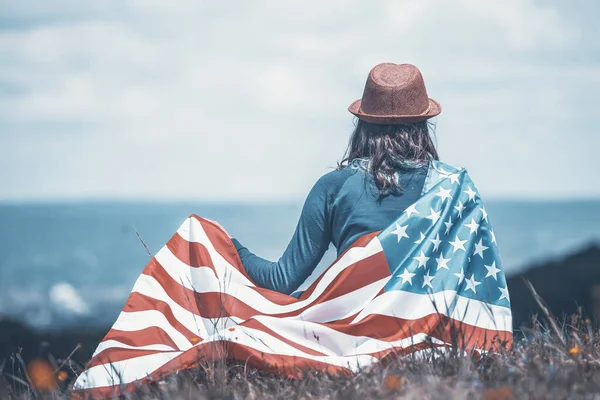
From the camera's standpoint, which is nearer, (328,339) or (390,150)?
(328,339)

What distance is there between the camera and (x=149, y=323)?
4.36m

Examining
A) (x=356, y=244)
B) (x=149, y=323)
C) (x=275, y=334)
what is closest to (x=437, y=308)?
(x=356, y=244)

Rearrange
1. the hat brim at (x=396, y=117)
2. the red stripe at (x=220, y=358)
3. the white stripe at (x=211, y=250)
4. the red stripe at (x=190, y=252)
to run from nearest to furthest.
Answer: the red stripe at (x=220, y=358), the hat brim at (x=396, y=117), the white stripe at (x=211, y=250), the red stripe at (x=190, y=252)

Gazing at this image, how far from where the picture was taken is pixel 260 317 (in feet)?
13.2

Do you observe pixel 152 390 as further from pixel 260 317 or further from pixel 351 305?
pixel 351 305

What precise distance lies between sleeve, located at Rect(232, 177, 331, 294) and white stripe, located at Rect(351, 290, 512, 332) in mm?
508

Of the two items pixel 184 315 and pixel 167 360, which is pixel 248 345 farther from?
pixel 184 315

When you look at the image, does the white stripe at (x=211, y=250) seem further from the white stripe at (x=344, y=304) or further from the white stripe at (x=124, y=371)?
the white stripe at (x=124, y=371)

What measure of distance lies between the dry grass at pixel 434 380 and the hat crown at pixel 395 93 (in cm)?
153

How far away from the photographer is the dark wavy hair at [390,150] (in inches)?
172

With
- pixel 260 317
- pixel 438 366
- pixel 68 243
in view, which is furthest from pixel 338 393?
pixel 68 243

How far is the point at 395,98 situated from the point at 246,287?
1460 millimetres

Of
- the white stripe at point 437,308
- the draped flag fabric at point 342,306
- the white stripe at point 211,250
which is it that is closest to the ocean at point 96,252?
the white stripe at point 211,250

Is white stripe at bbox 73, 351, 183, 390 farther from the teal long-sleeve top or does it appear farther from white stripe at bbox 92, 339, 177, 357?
the teal long-sleeve top
